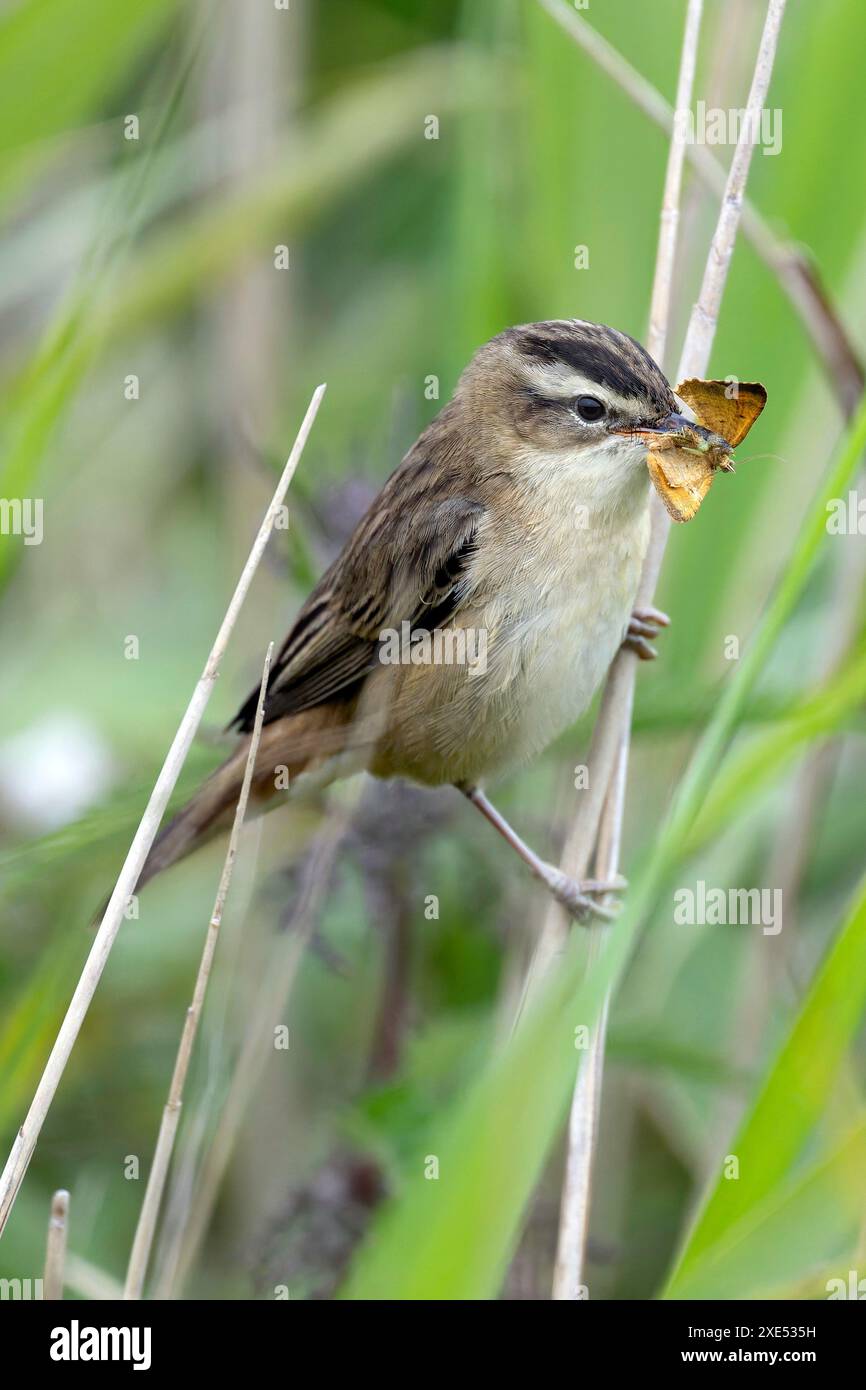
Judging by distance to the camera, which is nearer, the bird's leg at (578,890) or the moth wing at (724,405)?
the moth wing at (724,405)

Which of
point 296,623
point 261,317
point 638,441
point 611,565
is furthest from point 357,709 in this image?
point 261,317

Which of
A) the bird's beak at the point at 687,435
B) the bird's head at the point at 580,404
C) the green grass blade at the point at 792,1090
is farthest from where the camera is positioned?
the bird's head at the point at 580,404

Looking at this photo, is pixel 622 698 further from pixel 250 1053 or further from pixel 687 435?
pixel 250 1053

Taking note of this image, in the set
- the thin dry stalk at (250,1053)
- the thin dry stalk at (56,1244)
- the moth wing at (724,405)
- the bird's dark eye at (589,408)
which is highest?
the bird's dark eye at (589,408)

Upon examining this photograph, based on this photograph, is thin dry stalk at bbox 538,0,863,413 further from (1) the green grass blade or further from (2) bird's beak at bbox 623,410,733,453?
(1) the green grass blade

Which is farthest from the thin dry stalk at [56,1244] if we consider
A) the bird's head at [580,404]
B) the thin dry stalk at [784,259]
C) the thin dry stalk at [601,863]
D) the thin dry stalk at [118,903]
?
the thin dry stalk at [784,259]

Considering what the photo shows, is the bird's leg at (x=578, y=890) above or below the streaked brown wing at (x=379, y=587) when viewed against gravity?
below

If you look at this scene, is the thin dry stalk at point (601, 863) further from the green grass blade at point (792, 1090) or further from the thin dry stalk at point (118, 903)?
the thin dry stalk at point (118, 903)

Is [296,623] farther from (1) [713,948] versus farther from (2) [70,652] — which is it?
(1) [713,948]

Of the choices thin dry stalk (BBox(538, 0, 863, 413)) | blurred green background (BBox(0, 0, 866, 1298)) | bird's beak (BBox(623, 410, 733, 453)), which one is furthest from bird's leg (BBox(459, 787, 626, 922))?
thin dry stalk (BBox(538, 0, 863, 413))

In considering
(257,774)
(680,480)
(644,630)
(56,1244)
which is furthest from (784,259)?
(56,1244)
